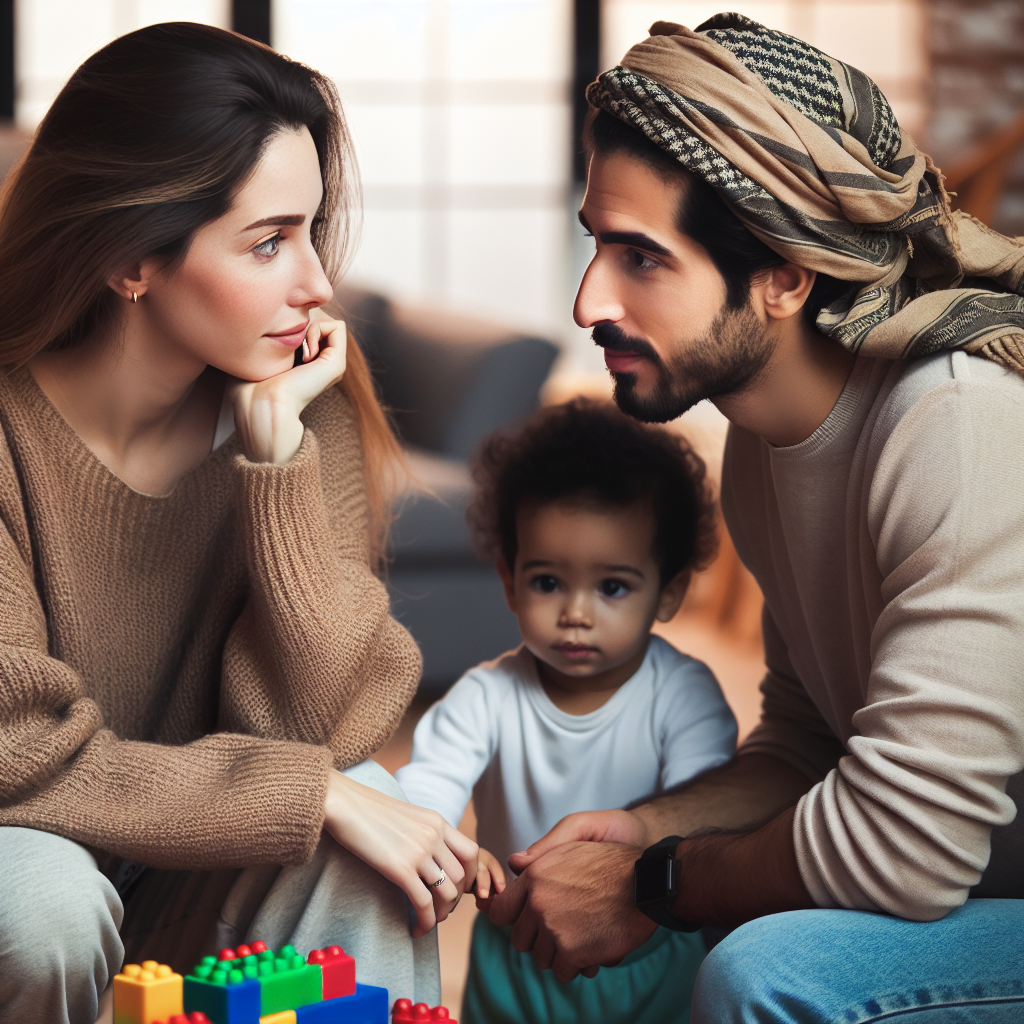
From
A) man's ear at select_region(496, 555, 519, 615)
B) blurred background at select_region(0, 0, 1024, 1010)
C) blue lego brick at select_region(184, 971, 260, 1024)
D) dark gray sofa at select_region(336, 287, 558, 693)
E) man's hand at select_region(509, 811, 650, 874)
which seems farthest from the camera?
blurred background at select_region(0, 0, 1024, 1010)

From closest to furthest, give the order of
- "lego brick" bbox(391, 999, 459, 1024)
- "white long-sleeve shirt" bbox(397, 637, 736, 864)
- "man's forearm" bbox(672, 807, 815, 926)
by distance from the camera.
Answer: "lego brick" bbox(391, 999, 459, 1024), "man's forearm" bbox(672, 807, 815, 926), "white long-sleeve shirt" bbox(397, 637, 736, 864)

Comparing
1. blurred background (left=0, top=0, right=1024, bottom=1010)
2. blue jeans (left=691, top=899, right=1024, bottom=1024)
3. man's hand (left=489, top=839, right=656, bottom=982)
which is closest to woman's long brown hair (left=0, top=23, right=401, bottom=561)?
man's hand (left=489, top=839, right=656, bottom=982)

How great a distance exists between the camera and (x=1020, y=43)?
183 inches

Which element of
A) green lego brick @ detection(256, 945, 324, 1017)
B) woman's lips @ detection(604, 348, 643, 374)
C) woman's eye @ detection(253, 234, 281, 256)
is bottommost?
green lego brick @ detection(256, 945, 324, 1017)

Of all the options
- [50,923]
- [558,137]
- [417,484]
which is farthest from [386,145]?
[50,923]

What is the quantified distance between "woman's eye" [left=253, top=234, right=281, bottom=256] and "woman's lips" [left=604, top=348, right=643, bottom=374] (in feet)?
1.11

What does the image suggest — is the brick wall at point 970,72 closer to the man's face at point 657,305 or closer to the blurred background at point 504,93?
the blurred background at point 504,93

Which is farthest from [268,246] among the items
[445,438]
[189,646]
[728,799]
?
[445,438]

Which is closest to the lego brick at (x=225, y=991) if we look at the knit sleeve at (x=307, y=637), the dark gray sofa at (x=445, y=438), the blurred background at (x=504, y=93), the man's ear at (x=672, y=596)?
the knit sleeve at (x=307, y=637)

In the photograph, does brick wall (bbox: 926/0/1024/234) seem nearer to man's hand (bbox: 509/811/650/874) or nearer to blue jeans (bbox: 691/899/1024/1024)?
man's hand (bbox: 509/811/650/874)

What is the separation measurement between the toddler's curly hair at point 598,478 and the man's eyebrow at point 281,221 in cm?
46

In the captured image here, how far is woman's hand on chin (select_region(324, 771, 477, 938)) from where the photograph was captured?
1104mm

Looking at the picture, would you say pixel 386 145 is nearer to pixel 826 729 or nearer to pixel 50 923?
pixel 826 729

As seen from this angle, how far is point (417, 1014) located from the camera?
0.95 metres
